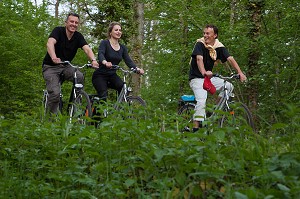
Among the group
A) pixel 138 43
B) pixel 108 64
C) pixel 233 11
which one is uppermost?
pixel 233 11

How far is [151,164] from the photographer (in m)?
4.70

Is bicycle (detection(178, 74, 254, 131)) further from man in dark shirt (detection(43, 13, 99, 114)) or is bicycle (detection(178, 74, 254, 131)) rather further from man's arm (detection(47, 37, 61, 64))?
man's arm (detection(47, 37, 61, 64))

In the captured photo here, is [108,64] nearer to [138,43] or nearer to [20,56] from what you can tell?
[138,43]

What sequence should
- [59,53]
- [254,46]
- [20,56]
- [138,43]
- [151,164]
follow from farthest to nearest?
[20,56]
[138,43]
[254,46]
[59,53]
[151,164]

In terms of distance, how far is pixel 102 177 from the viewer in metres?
4.96

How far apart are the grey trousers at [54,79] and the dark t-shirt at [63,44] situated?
4.9 inches

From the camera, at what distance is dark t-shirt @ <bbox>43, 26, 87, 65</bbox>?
10141 millimetres

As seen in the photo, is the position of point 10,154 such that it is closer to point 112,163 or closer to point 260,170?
point 112,163

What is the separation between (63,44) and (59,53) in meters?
0.18

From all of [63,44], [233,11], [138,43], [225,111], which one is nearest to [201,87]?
[63,44]

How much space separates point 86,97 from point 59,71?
2.05 feet

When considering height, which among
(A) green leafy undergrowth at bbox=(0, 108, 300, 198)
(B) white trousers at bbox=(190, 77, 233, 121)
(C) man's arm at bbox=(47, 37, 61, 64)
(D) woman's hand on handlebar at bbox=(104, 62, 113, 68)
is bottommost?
(A) green leafy undergrowth at bbox=(0, 108, 300, 198)

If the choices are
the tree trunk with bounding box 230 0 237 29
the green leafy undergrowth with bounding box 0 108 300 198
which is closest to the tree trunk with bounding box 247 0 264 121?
the tree trunk with bounding box 230 0 237 29

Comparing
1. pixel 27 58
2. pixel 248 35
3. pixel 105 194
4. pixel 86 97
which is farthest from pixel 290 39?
pixel 105 194
